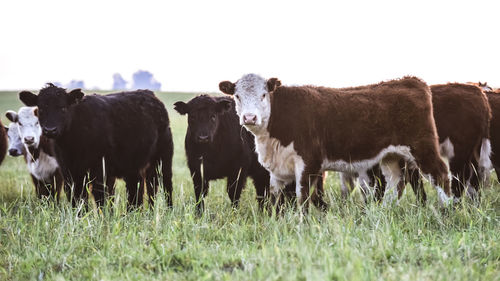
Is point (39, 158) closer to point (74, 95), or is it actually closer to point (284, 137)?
point (74, 95)

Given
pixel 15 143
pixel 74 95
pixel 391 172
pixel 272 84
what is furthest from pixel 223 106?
pixel 15 143

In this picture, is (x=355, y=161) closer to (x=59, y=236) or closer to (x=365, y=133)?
(x=365, y=133)

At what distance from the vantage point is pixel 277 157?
6.34 metres

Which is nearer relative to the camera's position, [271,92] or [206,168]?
[271,92]

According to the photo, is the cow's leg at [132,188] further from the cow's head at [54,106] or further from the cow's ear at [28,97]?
the cow's ear at [28,97]

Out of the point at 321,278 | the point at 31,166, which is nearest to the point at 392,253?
the point at 321,278

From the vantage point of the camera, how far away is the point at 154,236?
16.3 feet

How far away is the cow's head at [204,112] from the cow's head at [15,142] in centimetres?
349

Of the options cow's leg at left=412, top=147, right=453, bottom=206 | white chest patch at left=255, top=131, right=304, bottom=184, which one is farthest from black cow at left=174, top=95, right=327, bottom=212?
cow's leg at left=412, top=147, right=453, bottom=206

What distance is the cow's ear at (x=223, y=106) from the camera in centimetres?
752

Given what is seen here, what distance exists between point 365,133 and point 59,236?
3.67 metres

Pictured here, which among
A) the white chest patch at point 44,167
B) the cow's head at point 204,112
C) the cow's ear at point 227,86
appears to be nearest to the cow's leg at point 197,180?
the cow's head at point 204,112

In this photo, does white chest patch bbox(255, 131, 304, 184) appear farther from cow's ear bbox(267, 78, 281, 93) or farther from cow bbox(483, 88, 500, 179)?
cow bbox(483, 88, 500, 179)

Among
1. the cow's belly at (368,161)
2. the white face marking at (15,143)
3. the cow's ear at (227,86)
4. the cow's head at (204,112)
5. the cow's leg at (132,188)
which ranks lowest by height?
the cow's leg at (132,188)
